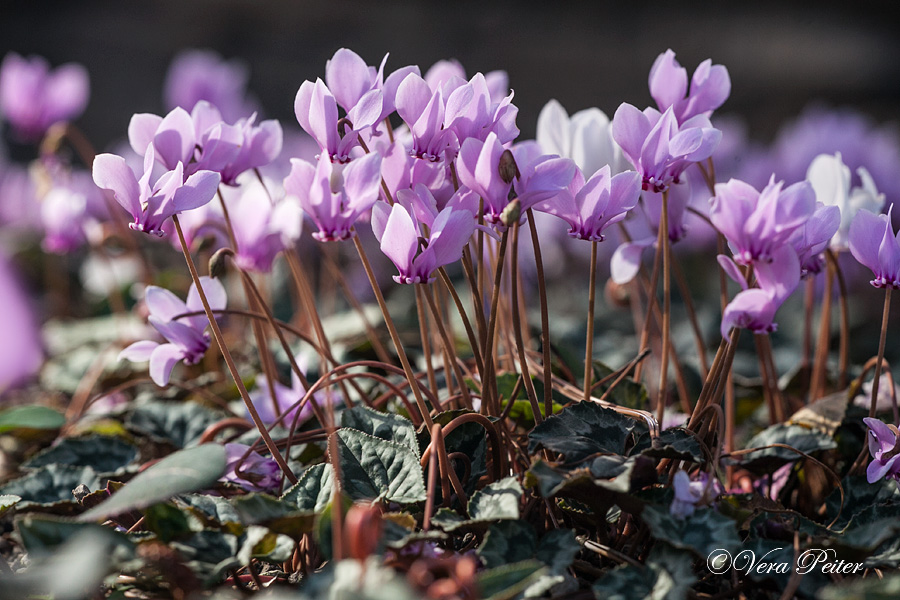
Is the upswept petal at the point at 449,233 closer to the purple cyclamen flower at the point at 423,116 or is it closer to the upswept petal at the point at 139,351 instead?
the purple cyclamen flower at the point at 423,116

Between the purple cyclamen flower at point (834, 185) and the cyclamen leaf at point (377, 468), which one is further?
the purple cyclamen flower at point (834, 185)

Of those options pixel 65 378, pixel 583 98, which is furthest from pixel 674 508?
pixel 583 98

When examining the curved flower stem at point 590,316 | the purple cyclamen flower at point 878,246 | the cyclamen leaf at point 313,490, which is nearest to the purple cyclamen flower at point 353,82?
the curved flower stem at point 590,316

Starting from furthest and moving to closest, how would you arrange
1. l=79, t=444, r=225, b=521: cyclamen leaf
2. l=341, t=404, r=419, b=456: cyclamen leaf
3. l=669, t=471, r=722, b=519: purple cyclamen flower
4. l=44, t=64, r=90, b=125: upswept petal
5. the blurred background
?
1. the blurred background
2. l=44, t=64, r=90, b=125: upswept petal
3. l=341, t=404, r=419, b=456: cyclamen leaf
4. l=669, t=471, r=722, b=519: purple cyclamen flower
5. l=79, t=444, r=225, b=521: cyclamen leaf

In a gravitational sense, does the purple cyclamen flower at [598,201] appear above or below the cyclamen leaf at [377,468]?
above

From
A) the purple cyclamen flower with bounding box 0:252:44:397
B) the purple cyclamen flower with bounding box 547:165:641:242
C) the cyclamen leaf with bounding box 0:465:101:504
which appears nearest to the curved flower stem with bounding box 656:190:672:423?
the purple cyclamen flower with bounding box 547:165:641:242

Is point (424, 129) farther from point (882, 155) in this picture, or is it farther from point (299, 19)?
point (299, 19)

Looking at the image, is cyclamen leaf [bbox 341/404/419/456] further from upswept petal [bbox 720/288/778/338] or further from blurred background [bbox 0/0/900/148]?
blurred background [bbox 0/0/900/148]
